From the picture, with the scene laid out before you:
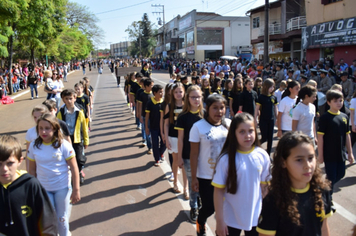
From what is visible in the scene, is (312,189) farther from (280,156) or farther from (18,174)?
(18,174)

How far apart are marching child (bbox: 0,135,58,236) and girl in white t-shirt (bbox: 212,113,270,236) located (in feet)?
4.76

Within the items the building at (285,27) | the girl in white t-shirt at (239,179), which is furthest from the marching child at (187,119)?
the building at (285,27)

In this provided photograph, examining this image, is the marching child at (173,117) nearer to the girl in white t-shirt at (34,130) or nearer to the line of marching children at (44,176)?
the line of marching children at (44,176)

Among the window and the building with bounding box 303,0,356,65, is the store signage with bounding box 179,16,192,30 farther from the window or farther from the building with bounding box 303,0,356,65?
the building with bounding box 303,0,356,65

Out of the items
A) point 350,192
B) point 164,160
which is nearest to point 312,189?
point 350,192

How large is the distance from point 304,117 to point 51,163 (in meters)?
3.95

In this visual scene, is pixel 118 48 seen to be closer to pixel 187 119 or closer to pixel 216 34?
pixel 216 34

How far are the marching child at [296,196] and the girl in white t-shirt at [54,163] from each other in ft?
7.37

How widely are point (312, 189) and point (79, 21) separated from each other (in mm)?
59847

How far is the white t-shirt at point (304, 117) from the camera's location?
197 inches

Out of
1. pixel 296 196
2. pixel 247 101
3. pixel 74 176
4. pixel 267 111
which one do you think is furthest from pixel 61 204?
pixel 247 101

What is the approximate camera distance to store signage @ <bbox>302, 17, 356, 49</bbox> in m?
17.7

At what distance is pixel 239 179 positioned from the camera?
8.45ft

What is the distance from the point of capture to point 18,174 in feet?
8.02
